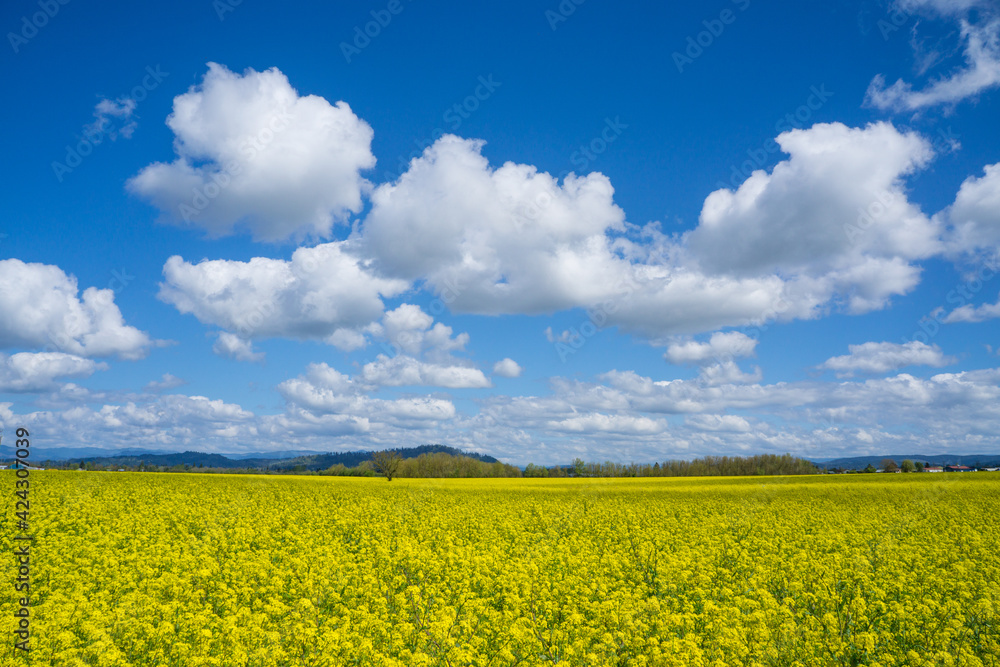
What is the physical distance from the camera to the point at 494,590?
15078mm

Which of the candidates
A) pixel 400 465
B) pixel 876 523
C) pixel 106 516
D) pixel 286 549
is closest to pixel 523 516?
pixel 286 549

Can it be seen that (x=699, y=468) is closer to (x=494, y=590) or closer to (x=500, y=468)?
(x=500, y=468)

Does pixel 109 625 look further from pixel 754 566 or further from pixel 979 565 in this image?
pixel 979 565

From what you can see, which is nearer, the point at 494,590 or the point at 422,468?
the point at 494,590

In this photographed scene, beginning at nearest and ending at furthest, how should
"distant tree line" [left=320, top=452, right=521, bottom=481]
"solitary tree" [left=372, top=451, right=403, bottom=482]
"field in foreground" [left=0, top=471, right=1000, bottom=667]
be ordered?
"field in foreground" [left=0, top=471, right=1000, bottom=667] < "solitary tree" [left=372, top=451, right=403, bottom=482] < "distant tree line" [left=320, top=452, right=521, bottom=481]

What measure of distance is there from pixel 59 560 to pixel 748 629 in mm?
20178

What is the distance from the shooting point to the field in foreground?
10.8m

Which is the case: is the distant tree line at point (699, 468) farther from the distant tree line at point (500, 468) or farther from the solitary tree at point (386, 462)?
the solitary tree at point (386, 462)

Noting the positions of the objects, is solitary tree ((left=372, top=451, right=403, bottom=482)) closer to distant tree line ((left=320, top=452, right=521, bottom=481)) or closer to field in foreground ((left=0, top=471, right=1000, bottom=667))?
distant tree line ((left=320, top=452, right=521, bottom=481))

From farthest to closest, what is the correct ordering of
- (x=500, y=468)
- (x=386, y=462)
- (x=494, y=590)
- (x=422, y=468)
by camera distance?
1. (x=500, y=468)
2. (x=422, y=468)
3. (x=386, y=462)
4. (x=494, y=590)

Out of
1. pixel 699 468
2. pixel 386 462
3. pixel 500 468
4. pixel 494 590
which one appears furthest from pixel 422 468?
pixel 494 590

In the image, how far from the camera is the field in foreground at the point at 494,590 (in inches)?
426

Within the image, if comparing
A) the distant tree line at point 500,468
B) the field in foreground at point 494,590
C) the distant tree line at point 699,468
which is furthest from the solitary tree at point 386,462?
the field in foreground at point 494,590

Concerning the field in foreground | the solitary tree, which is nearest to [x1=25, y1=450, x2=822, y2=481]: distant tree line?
the solitary tree
